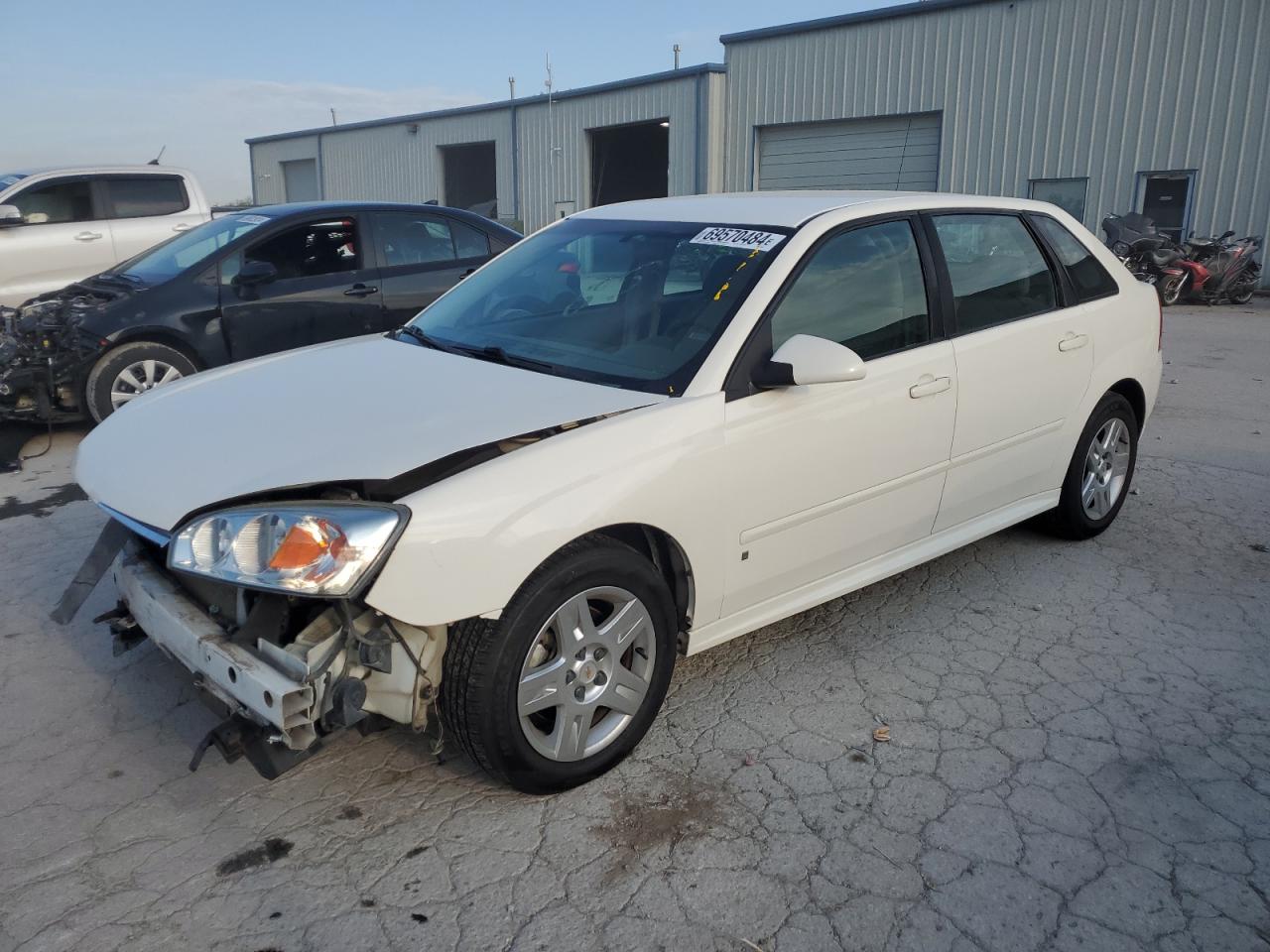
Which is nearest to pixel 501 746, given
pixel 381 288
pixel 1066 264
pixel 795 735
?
pixel 795 735

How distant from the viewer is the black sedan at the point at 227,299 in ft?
21.2

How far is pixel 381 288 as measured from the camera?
747 cm

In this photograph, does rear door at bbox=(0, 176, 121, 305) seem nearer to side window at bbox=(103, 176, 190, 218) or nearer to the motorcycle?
side window at bbox=(103, 176, 190, 218)

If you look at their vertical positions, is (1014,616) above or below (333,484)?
below

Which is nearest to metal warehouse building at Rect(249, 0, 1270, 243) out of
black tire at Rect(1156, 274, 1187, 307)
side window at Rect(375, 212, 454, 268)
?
black tire at Rect(1156, 274, 1187, 307)

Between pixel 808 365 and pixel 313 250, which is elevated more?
pixel 313 250

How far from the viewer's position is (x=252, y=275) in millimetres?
6836

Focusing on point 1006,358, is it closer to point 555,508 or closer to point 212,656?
point 555,508

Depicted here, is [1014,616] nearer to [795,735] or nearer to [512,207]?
[795,735]

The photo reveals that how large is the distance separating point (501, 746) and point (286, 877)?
62cm

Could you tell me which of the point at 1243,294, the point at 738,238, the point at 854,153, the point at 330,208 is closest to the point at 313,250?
the point at 330,208

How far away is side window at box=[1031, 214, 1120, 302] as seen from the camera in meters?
4.58

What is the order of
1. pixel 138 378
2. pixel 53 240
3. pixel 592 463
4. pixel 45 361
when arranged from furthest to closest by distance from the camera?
pixel 53 240 → pixel 138 378 → pixel 45 361 → pixel 592 463

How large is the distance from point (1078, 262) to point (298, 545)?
378cm
